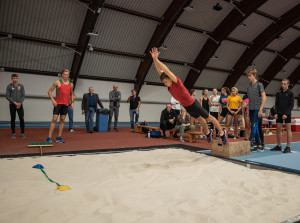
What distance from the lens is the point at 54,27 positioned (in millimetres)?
10719

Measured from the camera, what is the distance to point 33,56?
11266 millimetres

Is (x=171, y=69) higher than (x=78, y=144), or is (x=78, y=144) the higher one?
(x=171, y=69)

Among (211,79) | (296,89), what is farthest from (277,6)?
(296,89)

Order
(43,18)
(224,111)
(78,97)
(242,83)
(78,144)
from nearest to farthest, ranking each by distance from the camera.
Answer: (78,144), (224,111), (43,18), (78,97), (242,83)

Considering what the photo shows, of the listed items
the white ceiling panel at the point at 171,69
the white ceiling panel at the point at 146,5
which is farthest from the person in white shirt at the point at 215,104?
the white ceiling panel at the point at 171,69

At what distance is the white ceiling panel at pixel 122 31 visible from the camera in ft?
37.2

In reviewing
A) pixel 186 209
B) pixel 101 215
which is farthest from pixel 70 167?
pixel 186 209

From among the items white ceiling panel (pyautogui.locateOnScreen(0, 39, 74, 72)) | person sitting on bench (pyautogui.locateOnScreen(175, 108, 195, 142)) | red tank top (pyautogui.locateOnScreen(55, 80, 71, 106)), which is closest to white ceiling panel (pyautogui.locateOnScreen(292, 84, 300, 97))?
person sitting on bench (pyautogui.locateOnScreen(175, 108, 195, 142))

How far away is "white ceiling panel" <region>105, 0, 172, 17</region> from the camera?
35.8ft

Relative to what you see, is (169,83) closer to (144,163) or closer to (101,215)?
(144,163)

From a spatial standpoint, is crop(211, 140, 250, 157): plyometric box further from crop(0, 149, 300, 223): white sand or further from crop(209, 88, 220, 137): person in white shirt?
crop(209, 88, 220, 137): person in white shirt

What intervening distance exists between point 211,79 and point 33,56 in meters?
11.6

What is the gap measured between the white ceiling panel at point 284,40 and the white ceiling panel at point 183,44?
5.86 m

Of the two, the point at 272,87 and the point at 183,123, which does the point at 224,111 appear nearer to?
the point at 183,123
